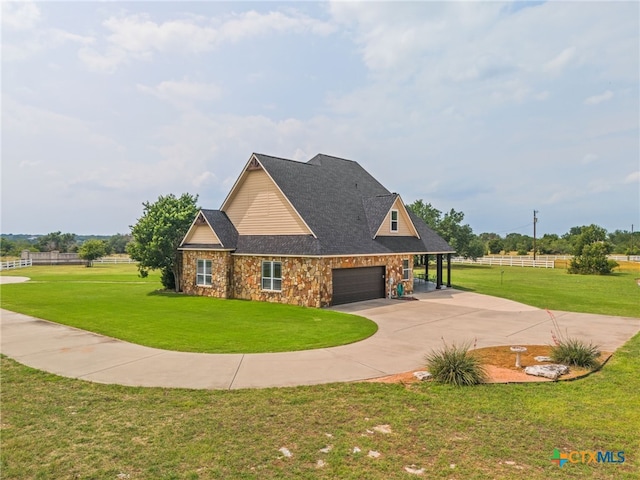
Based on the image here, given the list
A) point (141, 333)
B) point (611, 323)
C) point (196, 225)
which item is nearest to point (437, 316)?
point (611, 323)

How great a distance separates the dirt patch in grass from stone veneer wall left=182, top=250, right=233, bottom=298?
15.4 m

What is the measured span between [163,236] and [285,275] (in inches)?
390

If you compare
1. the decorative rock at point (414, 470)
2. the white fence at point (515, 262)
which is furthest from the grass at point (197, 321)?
the white fence at point (515, 262)

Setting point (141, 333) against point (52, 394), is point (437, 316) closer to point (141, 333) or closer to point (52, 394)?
point (141, 333)

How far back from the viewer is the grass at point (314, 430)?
508 centimetres

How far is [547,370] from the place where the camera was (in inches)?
349

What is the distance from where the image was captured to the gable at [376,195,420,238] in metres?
24.0

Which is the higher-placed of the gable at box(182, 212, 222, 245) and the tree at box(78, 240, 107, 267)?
the gable at box(182, 212, 222, 245)

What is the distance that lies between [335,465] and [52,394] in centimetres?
609

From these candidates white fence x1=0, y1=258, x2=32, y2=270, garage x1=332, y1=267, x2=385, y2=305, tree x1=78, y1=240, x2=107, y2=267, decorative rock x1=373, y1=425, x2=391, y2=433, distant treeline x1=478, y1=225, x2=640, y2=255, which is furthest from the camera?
distant treeline x1=478, y1=225, x2=640, y2=255

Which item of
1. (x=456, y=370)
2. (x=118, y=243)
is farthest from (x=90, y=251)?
(x=118, y=243)

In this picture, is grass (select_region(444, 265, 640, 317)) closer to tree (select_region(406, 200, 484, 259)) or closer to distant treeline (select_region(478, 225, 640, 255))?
tree (select_region(406, 200, 484, 259))

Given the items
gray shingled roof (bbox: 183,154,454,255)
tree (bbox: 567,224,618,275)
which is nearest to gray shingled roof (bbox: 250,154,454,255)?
gray shingled roof (bbox: 183,154,454,255)

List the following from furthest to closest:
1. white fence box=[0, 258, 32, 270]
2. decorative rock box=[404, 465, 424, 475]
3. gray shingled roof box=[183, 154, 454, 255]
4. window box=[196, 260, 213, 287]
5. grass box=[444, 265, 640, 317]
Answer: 1. white fence box=[0, 258, 32, 270]
2. window box=[196, 260, 213, 287]
3. gray shingled roof box=[183, 154, 454, 255]
4. grass box=[444, 265, 640, 317]
5. decorative rock box=[404, 465, 424, 475]
